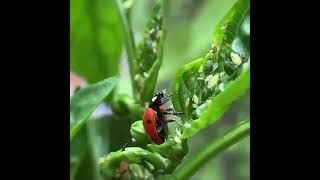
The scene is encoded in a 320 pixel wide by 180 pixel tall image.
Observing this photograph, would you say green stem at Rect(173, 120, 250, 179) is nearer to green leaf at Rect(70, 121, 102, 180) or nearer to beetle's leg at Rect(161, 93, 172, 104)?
beetle's leg at Rect(161, 93, 172, 104)

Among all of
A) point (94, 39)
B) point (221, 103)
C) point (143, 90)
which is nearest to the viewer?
point (221, 103)

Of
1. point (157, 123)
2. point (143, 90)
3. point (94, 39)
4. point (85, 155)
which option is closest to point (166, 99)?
point (157, 123)

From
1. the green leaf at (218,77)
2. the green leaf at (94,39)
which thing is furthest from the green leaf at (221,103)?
the green leaf at (94,39)

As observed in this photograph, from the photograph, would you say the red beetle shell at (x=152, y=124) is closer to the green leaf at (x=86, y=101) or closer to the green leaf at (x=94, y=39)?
the green leaf at (x=86, y=101)

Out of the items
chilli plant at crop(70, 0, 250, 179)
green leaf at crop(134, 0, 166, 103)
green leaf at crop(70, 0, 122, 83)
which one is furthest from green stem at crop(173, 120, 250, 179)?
green leaf at crop(70, 0, 122, 83)

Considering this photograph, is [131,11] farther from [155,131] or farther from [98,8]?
[155,131]

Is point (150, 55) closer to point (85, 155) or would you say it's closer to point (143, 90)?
point (143, 90)
